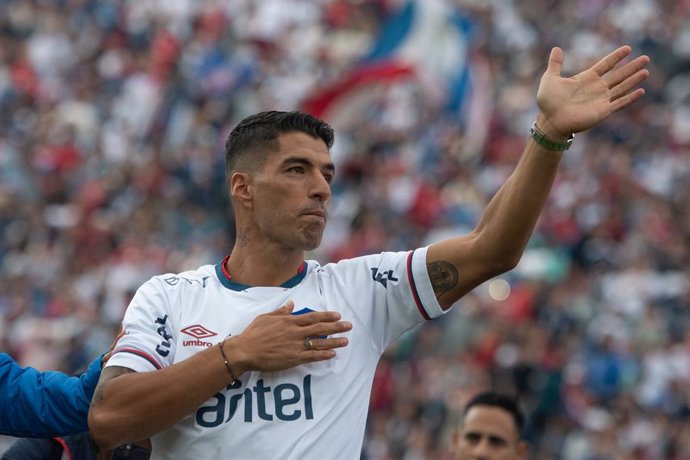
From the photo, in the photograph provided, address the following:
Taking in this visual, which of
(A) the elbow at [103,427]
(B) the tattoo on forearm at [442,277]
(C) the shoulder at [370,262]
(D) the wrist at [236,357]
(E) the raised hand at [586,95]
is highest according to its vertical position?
(E) the raised hand at [586,95]

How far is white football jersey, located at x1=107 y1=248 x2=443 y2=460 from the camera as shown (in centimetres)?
465

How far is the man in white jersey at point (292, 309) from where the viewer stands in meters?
4.58

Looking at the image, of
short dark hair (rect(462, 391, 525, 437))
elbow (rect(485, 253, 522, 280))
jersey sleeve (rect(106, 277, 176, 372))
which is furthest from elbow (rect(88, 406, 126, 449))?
short dark hair (rect(462, 391, 525, 437))

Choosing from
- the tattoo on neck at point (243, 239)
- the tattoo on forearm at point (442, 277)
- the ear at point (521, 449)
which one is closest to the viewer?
the tattoo on forearm at point (442, 277)

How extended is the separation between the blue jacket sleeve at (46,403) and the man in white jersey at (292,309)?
0.23m

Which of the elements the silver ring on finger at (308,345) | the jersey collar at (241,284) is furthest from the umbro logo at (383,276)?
the silver ring on finger at (308,345)

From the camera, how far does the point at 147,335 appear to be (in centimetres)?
475

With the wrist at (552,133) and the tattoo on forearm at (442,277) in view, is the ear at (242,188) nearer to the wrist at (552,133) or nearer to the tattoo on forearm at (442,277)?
the tattoo on forearm at (442,277)

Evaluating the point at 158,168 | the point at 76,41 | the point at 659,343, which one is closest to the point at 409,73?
the point at 158,168

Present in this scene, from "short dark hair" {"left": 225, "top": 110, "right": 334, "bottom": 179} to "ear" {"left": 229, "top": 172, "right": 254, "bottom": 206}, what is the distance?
0.17 ft

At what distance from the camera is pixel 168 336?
481cm

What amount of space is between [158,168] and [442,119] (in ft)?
12.5

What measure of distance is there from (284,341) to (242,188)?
787 millimetres

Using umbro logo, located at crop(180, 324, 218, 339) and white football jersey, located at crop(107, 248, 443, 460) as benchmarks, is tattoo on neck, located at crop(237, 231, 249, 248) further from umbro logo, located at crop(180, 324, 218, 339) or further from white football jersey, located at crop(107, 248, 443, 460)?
umbro logo, located at crop(180, 324, 218, 339)
